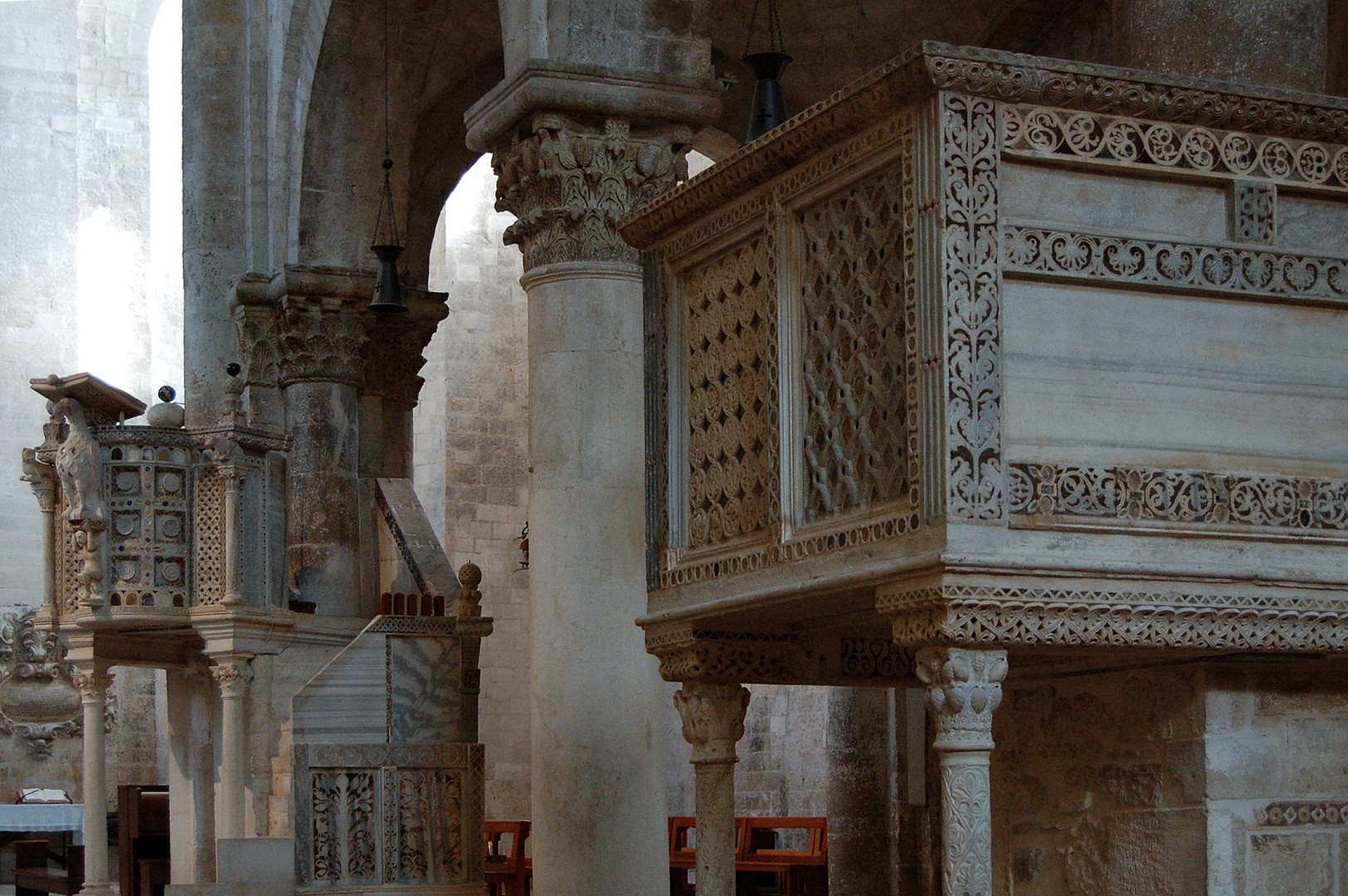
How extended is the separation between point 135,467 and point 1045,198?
7663 mm

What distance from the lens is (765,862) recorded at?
12.0 meters

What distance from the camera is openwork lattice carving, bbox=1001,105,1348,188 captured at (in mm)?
3787

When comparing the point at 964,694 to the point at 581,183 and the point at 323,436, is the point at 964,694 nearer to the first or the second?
the point at 581,183

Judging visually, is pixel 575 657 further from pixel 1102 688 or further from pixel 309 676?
pixel 309 676

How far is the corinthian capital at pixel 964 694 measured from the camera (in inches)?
144

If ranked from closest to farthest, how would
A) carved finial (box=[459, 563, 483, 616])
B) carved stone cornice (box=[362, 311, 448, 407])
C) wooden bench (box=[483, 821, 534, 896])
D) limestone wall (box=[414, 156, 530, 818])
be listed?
carved finial (box=[459, 563, 483, 616]) → wooden bench (box=[483, 821, 534, 896]) → carved stone cornice (box=[362, 311, 448, 407]) → limestone wall (box=[414, 156, 530, 818])

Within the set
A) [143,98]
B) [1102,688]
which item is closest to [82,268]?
[143,98]

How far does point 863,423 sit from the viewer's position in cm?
396

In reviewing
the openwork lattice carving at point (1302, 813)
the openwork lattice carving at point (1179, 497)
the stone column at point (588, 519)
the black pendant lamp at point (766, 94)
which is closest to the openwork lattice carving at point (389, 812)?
the stone column at point (588, 519)

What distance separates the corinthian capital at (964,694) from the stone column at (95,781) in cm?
793

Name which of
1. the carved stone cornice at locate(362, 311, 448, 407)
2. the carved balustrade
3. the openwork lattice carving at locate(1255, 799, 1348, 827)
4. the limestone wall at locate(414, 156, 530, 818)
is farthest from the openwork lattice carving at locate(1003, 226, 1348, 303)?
the limestone wall at locate(414, 156, 530, 818)

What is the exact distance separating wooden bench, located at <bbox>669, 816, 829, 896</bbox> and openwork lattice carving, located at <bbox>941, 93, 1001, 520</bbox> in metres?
8.29

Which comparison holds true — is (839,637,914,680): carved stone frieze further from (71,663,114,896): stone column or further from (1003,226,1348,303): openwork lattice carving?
(71,663,114,896): stone column

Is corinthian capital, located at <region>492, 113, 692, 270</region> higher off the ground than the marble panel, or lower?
higher
